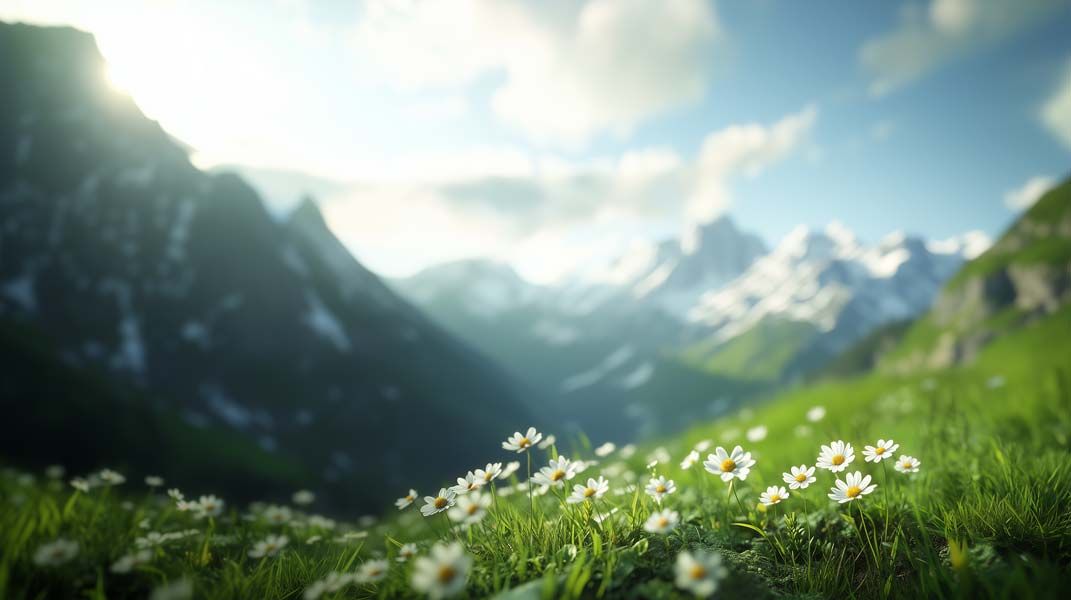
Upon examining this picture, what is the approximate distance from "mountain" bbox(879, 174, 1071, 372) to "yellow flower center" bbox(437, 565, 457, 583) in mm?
135611

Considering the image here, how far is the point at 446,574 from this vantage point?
96.1 inches

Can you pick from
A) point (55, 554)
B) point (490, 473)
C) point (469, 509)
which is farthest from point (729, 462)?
point (55, 554)

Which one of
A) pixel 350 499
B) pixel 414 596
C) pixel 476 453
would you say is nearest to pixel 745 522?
pixel 414 596

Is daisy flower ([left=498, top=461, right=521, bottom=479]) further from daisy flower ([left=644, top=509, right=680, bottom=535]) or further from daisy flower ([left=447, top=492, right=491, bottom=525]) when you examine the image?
daisy flower ([left=644, top=509, right=680, bottom=535])

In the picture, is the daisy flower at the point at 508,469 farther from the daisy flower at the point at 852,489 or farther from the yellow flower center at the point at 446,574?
the daisy flower at the point at 852,489

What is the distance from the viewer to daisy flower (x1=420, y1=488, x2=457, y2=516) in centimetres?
329

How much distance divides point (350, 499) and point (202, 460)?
28.3 metres

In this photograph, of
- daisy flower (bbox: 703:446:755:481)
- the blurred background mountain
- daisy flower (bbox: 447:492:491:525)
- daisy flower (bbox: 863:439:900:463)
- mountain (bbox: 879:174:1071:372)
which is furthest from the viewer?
the blurred background mountain

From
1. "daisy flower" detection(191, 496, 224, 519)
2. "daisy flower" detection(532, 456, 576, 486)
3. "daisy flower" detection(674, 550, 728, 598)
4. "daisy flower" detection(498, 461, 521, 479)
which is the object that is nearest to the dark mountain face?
"daisy flower" detection(191, 496, 224, 519)

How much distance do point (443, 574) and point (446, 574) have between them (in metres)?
0.01

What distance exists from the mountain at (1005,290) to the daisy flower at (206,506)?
13527 centimetres

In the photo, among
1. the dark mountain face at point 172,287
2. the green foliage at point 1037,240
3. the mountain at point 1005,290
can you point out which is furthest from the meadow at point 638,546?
the green foliage at point 1037,240

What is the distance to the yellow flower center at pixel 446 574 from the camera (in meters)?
2.42

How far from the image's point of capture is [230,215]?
163625 millimetres
